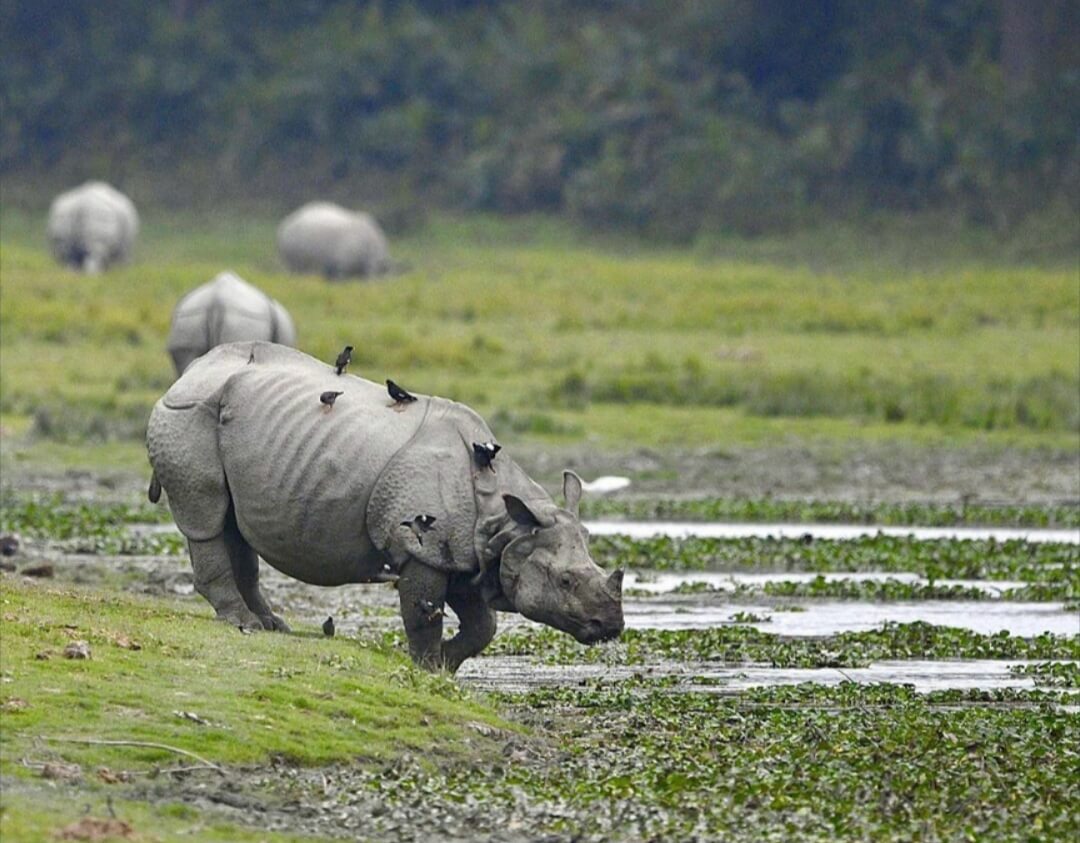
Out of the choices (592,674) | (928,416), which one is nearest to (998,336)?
(928,416)

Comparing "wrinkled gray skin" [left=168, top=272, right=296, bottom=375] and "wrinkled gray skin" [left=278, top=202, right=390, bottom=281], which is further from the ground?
"wrinkled gray skin" [left=278, top=202, right=390, bottom=281]

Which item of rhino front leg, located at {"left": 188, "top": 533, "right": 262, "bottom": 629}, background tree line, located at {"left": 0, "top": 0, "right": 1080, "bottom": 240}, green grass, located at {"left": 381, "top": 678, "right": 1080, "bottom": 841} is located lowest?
green grass, located at {"left": 381, "top": 678, "right": 1080, "bottom": 841}

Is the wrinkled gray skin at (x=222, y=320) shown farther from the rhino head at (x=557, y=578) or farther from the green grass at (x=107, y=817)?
the green grass at (x=107, y=817)

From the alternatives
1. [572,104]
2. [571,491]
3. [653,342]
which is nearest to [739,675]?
[571,491]

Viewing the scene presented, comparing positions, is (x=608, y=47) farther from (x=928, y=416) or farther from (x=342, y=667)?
(x=342, y=667)

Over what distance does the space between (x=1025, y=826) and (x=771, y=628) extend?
5.37 metres

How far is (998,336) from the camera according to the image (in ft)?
99.7

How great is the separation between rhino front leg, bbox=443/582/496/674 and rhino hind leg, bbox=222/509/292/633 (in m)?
0.92

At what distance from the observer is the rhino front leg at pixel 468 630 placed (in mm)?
12008

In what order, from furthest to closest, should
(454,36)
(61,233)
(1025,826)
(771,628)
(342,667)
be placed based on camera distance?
(454,36) → (61,233) → (771,628) → (342,667) → (1025,826)

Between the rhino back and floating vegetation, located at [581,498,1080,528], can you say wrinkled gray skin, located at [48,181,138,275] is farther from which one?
the rhino back

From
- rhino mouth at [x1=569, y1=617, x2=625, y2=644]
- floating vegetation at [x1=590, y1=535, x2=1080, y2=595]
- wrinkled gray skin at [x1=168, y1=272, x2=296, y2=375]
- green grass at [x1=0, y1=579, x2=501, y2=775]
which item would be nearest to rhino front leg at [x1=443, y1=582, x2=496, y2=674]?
green grass at [x1=0, y1=579, x2=501, y2=775]

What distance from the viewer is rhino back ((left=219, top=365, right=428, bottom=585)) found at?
11844 mm

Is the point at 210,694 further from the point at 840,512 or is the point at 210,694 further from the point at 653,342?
the point at 653,342
